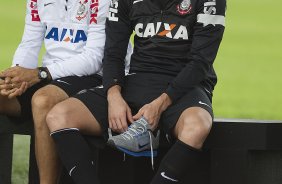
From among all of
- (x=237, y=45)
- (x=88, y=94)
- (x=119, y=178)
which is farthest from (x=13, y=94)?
(x=237, y=45)

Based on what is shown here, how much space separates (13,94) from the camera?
3.94 meters

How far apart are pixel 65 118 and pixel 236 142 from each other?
796mm

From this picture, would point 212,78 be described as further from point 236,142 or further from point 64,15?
point 64,15

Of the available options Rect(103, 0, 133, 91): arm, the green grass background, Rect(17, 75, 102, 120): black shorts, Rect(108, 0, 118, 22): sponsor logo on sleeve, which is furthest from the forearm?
the green grass background

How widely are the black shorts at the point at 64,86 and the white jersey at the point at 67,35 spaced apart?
0.14 feet

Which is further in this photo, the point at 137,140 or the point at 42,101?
the point at 42,101

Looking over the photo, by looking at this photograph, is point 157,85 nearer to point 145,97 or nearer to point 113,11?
point 145,97

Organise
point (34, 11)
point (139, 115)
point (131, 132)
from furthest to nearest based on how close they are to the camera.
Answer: point (34, 11)
point (139, 115)
point (131, 132)

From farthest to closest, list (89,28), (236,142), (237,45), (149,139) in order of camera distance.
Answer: (237,45)
(89,28)
(236,142)
(149,139)

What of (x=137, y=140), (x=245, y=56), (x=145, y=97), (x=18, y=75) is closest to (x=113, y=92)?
(x=145, y=97)

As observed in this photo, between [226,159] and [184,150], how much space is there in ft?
1.76

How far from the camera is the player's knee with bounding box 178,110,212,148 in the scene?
3.46m

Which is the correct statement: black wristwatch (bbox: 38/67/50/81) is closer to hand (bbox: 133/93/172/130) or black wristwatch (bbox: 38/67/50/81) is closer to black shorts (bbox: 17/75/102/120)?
black shorts (bbox: 17/75/102/120)

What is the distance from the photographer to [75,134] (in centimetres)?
364
